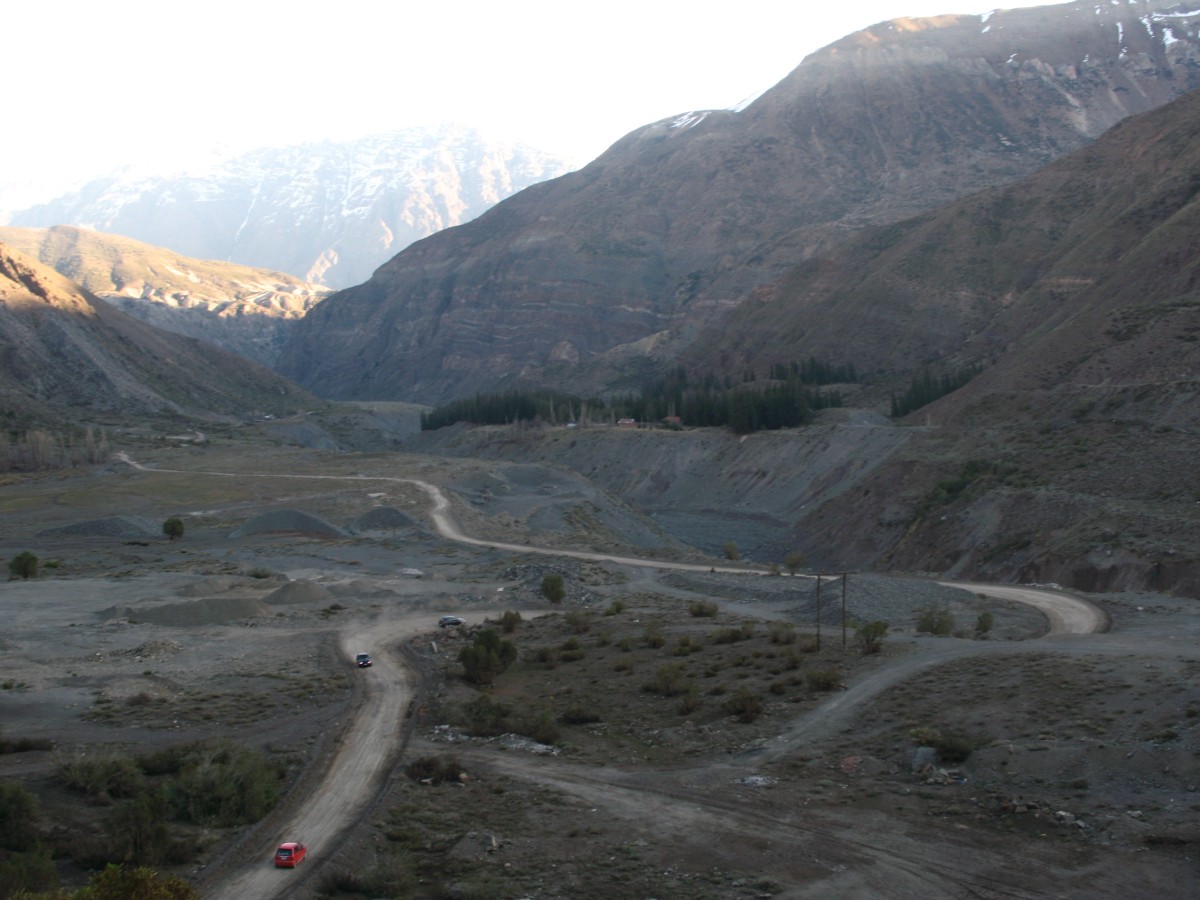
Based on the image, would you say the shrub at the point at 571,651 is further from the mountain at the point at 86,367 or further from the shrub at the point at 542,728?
the mountain at the point at 86,367

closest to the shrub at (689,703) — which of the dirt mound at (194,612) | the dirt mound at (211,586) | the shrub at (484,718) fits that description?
the shrub at (484,718)

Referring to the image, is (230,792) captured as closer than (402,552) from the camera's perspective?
Yes

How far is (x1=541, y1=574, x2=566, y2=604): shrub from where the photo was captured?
42.0 meters

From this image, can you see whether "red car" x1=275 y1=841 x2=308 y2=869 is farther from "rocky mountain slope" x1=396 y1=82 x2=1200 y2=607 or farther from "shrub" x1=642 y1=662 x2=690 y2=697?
"rocky mountain slope" x1=396 y1=82 x2=1200 y2=607

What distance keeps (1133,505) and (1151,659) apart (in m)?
28.9

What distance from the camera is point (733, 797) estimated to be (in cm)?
1900

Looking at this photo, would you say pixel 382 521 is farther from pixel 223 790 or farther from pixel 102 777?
pixel 223 790

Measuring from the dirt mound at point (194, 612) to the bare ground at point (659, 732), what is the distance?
128mm

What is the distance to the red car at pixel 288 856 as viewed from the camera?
53.5 feet

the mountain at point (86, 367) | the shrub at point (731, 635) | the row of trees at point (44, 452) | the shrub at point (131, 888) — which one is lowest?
the shrub at point (731, 635)

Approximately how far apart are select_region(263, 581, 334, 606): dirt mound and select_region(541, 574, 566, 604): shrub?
836 cm

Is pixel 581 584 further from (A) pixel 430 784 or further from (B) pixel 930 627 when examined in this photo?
(A) pixel 430 784

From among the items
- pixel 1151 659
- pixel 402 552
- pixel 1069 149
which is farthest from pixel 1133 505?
pixel 1069 149

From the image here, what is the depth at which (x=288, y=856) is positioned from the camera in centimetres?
1634
